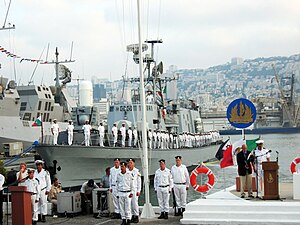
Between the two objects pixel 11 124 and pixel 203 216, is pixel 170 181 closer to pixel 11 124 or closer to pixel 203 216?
pixel 203 216

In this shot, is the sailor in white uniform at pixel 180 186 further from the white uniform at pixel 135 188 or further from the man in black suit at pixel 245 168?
the man in black suit at pixel 245 168

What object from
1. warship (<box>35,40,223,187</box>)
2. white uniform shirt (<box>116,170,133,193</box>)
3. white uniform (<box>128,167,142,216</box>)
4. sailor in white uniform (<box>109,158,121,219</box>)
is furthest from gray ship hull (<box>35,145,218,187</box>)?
white uniform shirt (<box>116,170,133,193</box>)

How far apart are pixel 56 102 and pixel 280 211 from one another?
3803cm

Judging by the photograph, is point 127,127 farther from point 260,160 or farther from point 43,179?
point 260,160

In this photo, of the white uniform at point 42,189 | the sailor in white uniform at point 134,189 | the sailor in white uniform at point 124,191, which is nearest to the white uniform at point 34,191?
the white uniform at point 42,189

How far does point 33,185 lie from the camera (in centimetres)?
1121

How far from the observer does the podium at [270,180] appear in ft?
33.6

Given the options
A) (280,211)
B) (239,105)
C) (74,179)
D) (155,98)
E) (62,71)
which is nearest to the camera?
(280,211)

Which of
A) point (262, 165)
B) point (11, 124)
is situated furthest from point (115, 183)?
point (11, 124)

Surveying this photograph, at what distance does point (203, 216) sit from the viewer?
1009cm

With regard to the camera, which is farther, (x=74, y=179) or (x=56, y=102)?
(x=56, y=102)

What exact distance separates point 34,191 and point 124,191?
6.92 ft

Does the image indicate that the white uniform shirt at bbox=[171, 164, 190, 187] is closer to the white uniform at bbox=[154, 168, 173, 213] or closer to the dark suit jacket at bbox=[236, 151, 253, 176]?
the white uniform at bbox=[154, 168, 173, 213]

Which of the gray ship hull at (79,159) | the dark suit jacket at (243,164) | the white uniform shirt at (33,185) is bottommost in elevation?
the gray ship hull at (79,159)
